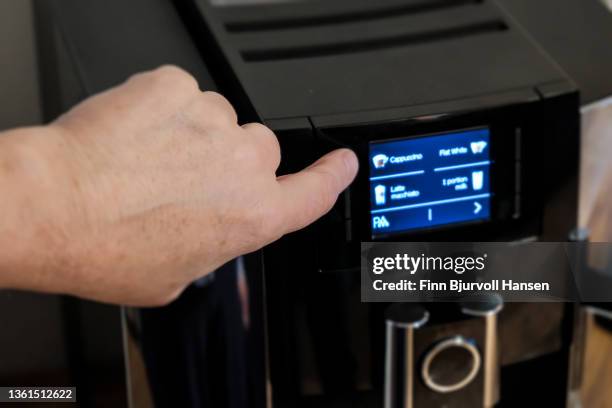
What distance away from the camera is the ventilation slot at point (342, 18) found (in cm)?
63

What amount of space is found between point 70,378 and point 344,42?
348 mm

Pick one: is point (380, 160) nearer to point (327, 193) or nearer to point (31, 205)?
point (327, 193)

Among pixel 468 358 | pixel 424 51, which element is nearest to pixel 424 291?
pixel 468 358

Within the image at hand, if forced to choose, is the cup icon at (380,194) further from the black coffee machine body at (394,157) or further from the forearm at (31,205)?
the forearm at (31,205)

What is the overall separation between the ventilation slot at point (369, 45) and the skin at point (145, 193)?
10cm

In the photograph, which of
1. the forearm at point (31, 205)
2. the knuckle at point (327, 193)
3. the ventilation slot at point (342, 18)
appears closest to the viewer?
the forearm at point (31, 205)

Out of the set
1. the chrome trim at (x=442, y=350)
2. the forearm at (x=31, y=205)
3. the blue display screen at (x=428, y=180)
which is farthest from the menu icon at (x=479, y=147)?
the forearm at (x=31, y=205)

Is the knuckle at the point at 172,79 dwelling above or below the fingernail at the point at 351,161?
above

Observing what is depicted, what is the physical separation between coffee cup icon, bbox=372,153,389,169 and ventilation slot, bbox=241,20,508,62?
0.10 meters

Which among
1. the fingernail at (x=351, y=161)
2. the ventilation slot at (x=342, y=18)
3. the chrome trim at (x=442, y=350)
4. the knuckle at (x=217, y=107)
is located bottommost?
the chrome trim at (x=442, y=350)

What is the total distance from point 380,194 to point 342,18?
155 mm

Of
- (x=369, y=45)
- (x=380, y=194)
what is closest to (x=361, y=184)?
(x=380, y=194)

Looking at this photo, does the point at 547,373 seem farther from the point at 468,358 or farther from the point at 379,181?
the point at 379,181

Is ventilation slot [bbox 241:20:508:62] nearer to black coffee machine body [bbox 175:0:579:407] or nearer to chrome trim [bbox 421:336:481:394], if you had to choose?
black coffee machine body [bbox 175:0:579:407]
